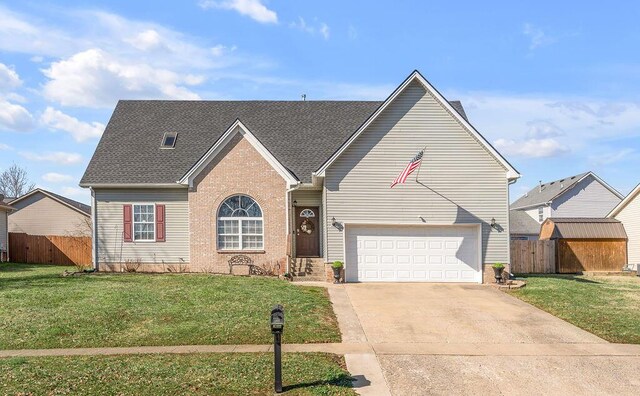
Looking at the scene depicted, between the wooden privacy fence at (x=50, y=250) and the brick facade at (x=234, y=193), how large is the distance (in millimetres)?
10631

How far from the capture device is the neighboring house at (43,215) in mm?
33938

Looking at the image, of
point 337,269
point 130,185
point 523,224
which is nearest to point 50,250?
point 130,185

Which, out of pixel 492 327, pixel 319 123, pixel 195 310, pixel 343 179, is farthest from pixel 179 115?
pixel 492 327

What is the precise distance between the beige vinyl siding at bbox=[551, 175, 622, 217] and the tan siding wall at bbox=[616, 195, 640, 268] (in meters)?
15.9

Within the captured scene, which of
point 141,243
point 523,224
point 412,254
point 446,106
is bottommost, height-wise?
point 412,254

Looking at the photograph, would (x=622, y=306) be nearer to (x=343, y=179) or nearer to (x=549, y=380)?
(x=549, y=380)

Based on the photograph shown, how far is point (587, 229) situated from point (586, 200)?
60.1 feet

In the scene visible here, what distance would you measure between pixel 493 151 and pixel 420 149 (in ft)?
8.57

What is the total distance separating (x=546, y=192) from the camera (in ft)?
148

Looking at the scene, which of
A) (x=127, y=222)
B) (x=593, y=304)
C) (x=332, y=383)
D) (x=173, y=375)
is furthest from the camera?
(x=127, y=222)

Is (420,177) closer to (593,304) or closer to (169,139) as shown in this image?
(593,304)

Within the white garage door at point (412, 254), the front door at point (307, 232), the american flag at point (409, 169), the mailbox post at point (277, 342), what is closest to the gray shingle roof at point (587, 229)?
the white garage door at point (412, 254)

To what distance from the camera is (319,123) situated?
2348 centimetres

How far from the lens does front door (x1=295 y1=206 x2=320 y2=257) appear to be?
2048 cm
